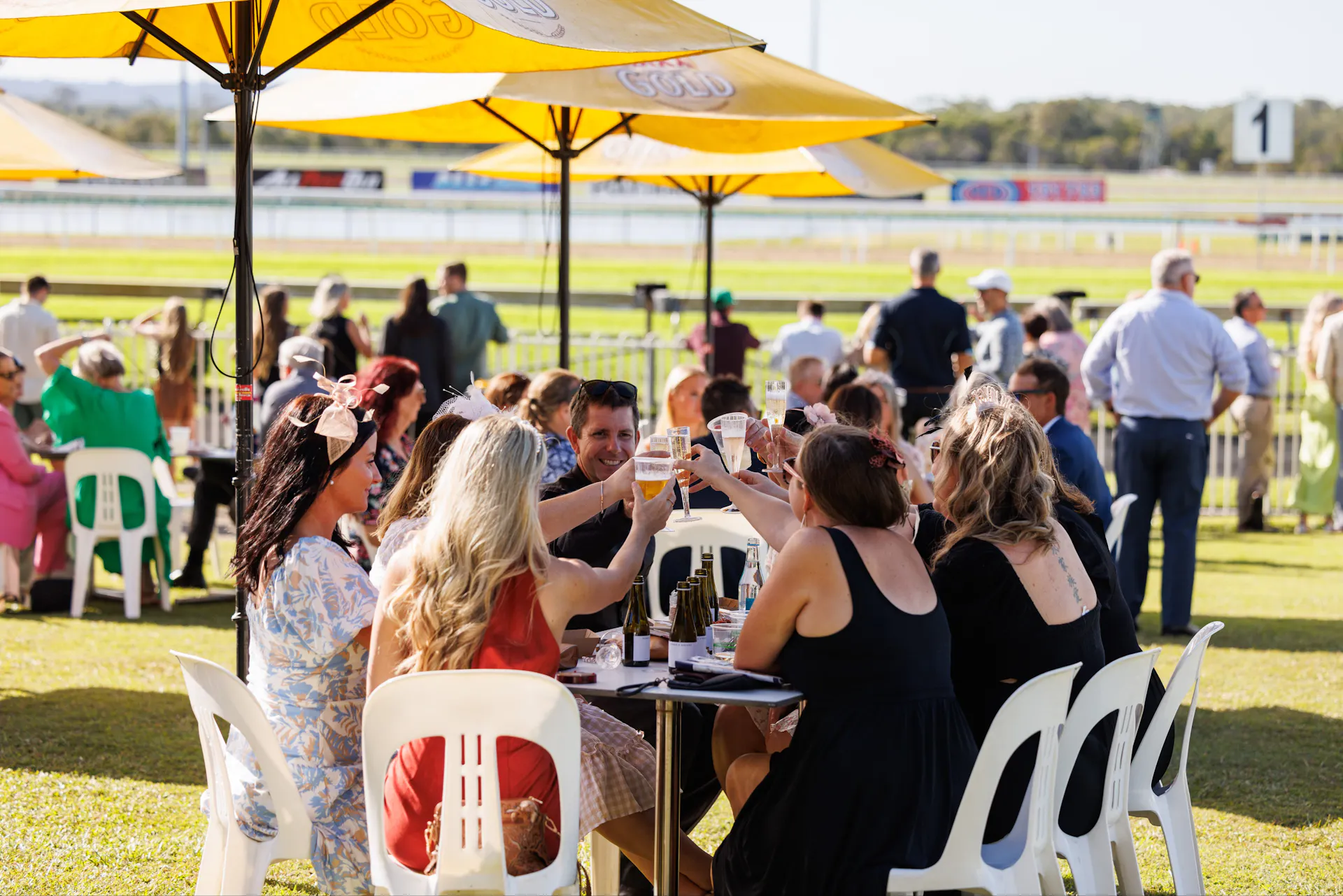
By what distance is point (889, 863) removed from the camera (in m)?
3.02

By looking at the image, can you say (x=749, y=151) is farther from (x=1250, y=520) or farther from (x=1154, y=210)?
(x=1154, y=210)

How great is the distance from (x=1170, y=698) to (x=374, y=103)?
3.86m

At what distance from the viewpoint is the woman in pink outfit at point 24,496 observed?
756 cm

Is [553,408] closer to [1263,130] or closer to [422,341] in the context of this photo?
[422,341]

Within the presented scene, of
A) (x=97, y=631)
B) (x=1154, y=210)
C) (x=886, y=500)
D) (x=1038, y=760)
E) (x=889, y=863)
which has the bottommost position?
(x=97, y=631)

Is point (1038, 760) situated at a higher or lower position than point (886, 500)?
lower

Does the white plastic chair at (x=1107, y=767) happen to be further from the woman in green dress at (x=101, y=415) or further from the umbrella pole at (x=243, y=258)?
the woman in green dress at (x=101, y=415)

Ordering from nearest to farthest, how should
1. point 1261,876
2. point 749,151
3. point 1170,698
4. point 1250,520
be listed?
point 1170,698 → point 1261,876 → point 749,151 → point 1250,520

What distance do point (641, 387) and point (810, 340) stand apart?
5663 mm

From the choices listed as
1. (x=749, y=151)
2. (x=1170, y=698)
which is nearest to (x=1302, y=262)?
A: (x=749, y=151)

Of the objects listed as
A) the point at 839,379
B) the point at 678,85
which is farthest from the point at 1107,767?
the point at 839,379

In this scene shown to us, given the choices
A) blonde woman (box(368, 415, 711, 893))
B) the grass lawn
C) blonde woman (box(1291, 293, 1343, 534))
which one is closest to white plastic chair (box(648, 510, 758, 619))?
the grass lawn

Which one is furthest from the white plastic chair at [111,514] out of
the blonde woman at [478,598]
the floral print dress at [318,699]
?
the blonde woman at [478,598]

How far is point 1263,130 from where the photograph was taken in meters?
17.7
